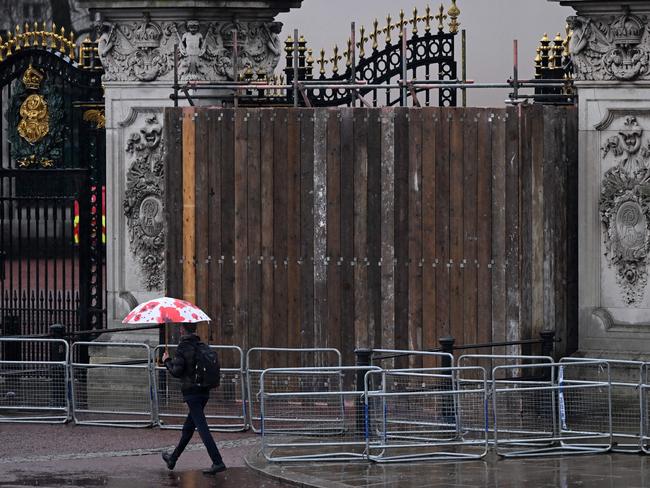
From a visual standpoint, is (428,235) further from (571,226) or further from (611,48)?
(611,48)

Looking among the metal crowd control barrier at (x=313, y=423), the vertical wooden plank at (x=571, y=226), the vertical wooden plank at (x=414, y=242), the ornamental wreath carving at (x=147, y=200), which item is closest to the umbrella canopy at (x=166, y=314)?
the metal crowd control barrier at (x=313, y=423)

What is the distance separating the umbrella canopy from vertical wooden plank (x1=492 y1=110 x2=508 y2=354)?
3928 millimetres

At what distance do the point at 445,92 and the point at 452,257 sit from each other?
17.1 ft

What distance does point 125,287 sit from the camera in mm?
23438

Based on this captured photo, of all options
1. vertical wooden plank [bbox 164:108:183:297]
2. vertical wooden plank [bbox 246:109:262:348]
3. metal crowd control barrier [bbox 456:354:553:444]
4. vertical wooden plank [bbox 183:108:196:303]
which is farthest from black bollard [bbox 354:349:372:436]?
vertical wooden plank [bbox 164:108:183:297]

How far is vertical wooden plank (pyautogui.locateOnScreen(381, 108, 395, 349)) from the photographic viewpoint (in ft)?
70.0

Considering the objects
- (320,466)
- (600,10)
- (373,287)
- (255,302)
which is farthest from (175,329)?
(600,10)

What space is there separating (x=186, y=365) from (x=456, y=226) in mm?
4413

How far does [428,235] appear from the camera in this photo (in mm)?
21281

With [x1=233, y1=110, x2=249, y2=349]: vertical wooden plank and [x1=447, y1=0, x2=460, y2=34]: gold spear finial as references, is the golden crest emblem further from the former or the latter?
[x1=447, y1=0, x2=460, y2=34]: gold spear finial

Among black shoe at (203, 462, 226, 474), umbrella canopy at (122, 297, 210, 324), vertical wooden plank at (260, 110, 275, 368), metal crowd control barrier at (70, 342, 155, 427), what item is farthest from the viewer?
vertical wooden plank at (260, 110, 275, 368)

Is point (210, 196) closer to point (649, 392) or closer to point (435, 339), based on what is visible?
point (435, 339)

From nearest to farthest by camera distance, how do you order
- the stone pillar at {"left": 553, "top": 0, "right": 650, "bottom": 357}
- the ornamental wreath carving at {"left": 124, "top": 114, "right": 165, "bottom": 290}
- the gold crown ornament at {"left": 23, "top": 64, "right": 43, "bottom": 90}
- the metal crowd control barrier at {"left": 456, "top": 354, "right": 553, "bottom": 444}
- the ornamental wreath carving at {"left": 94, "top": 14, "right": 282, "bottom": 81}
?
the metal crowd control barrier at {"left": 456, "top": 354, "right": 553, "bottom": 444}
the stone pillar at {"left": 553, "top": 0, "right": 650, "bottom": 357}
the ornamental wreath carving at {"left": 94, "top": 14, "right": 282, "bottom": 81}
the ornamental wreath carving at {"left": 124, "top": 114, "right": 165, "bottom": 290}
the gold crown ornament at {"left": 23, "top": 64, "right": 43, "bottom": 90}

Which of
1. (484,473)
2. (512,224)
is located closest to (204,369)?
(484,473)
